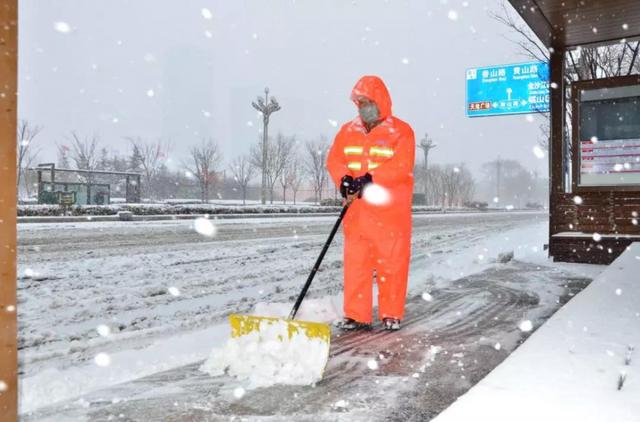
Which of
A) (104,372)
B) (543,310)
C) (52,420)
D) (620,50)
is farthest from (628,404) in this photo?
(620,50)

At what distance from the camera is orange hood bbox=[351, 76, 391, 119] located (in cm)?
414

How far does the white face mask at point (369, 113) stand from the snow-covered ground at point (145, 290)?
2.14 metres

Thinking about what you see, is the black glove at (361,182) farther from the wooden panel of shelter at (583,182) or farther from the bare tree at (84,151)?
the bare tree at (84,151)

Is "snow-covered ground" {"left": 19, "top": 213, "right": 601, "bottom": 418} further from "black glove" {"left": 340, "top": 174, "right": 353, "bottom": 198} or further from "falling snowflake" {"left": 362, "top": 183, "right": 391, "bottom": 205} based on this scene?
"falling snowflake" {"left": 362, "top": 183, "right": 391, "bottom": 205}

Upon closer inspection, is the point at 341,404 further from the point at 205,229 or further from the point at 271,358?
the point at 205,229

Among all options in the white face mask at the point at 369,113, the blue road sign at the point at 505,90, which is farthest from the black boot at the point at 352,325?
the blue road sign at the point at 505,90

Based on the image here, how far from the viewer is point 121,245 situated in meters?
11.4

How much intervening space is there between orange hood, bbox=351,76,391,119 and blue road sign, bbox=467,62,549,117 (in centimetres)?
1294

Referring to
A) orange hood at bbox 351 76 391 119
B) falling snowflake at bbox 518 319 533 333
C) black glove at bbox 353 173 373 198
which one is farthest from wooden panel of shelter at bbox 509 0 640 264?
black glove at bbox 353 173 373 198

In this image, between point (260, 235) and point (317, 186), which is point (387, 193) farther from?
point (317, 186)

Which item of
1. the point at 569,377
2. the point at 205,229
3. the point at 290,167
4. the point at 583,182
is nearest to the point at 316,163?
the point at 290,167

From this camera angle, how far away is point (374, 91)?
163 inches

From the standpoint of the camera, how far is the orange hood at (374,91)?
13.6 feet

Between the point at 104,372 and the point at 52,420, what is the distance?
87 centimetres
